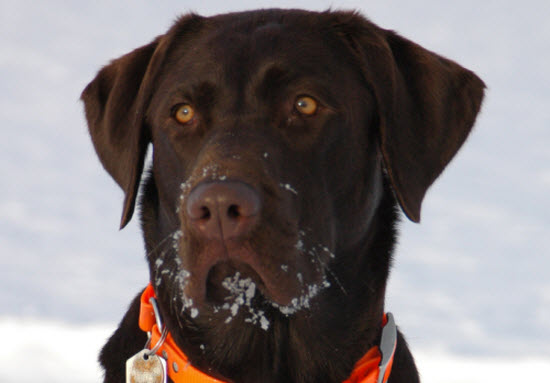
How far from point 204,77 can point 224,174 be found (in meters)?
0.74

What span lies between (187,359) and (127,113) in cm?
128

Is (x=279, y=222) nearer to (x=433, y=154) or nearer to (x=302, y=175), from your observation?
(x=302, y=175)

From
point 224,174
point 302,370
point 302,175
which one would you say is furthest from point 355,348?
point 224,174

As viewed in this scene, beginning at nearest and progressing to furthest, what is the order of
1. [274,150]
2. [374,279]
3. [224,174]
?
1. [224,174]
2. [274,150]
3. [374,279]

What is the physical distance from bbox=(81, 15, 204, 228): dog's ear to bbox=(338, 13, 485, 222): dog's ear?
98 cm

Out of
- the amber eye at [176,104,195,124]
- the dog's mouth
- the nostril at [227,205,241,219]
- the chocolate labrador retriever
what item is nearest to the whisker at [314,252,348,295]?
the chocolate labrador retriever

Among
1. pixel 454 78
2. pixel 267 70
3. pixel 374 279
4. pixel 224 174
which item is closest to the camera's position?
pixel 224 174

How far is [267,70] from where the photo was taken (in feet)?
12.3

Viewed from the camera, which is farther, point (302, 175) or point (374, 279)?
point (374, 279)

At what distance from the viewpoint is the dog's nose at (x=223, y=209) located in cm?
307

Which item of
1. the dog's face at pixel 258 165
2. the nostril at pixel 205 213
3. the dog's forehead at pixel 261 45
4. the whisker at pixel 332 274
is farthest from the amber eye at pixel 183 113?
the whisker at pixel 332 274

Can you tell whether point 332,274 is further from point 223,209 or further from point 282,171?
point 223,209

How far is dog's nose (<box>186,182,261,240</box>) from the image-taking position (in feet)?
10.1

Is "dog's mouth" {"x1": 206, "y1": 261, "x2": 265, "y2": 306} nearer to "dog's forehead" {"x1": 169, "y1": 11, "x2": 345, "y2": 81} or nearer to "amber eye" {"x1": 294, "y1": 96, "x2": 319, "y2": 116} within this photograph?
"amber eye" {"x1": 294, "y1": 96, "x2": 319, "y2": 116}
